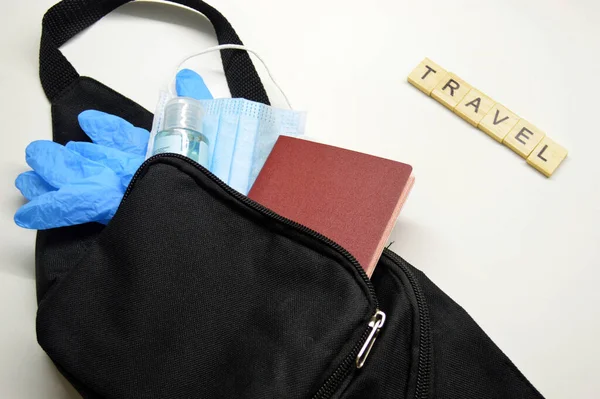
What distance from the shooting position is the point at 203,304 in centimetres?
51

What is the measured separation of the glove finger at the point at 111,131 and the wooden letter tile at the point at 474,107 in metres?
0.45

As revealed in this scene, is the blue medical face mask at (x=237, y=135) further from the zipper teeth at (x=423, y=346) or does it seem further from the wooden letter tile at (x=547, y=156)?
the wooden letter tile at (x=547, y=156)

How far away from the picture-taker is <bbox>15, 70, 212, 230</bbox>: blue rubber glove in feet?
1.91

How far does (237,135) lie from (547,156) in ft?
1.41

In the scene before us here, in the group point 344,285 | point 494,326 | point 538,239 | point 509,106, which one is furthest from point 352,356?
point 509,106

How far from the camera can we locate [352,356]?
19.4 inches

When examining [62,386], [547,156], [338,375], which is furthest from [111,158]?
[547,156]

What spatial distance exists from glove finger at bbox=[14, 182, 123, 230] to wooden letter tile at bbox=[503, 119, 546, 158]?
1.78ft

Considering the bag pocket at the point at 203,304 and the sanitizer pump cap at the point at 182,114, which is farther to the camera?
the sanitizer pump cap at the point at 182,114

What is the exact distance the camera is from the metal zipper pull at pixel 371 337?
499mm

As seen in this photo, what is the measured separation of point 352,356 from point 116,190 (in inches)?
12.5

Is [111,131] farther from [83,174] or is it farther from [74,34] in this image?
[74,34]

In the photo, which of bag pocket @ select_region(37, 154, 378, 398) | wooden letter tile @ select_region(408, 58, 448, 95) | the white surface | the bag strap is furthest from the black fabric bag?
wooden letter tile @ select_region(408, 58, 448, 95)

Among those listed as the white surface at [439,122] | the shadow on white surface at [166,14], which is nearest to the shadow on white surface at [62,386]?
the white surface at [439,122]
